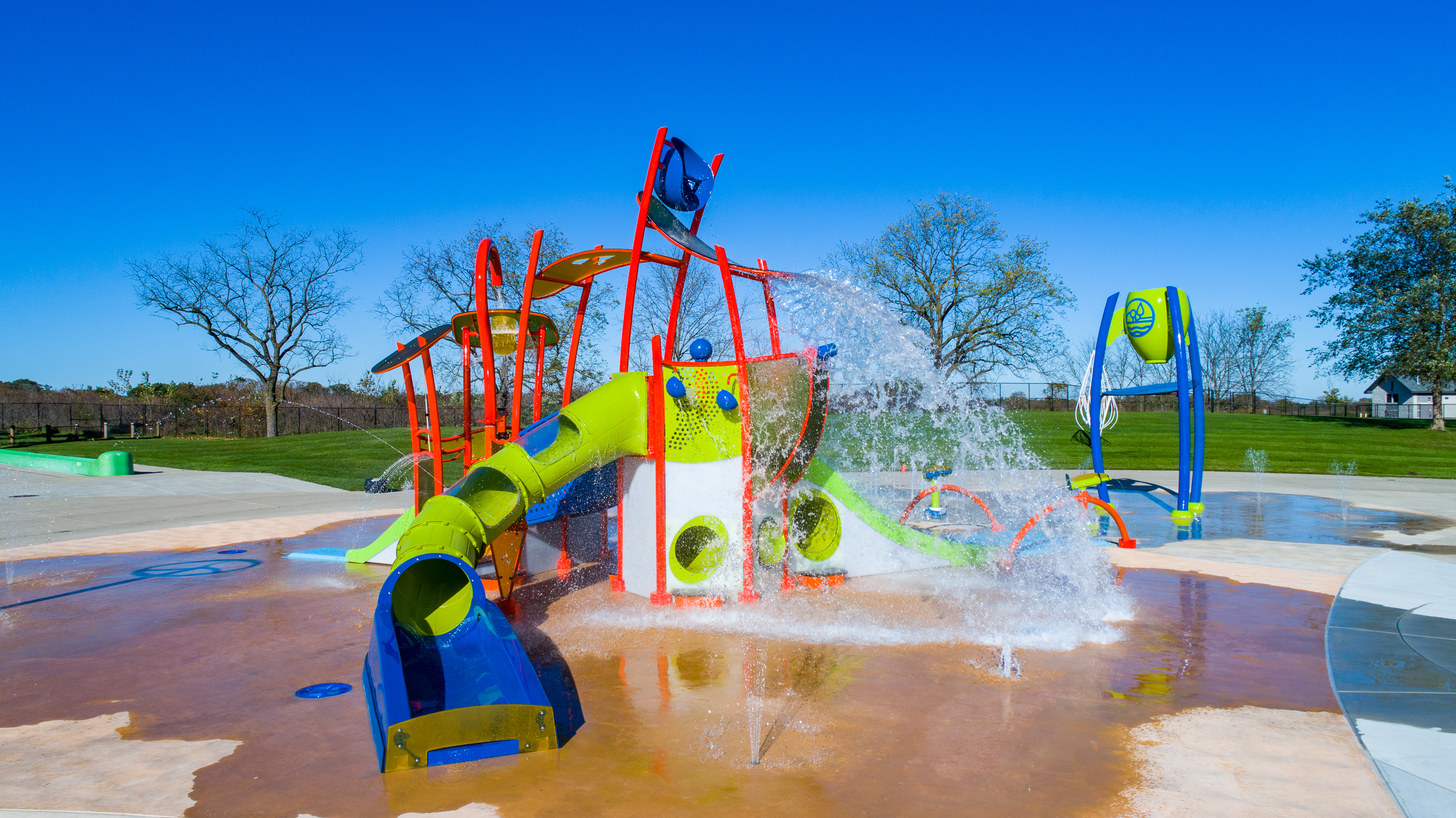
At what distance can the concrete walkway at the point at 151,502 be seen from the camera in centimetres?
1388

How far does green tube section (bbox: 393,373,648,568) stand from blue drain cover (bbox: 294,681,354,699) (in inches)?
36.1

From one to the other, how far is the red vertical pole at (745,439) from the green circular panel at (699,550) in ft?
0.73

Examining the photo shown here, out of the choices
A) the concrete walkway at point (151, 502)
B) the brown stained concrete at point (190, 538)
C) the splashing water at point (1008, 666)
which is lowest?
the splashing water at point (1008, 666)

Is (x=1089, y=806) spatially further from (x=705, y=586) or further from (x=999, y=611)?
(x=705, y=586)

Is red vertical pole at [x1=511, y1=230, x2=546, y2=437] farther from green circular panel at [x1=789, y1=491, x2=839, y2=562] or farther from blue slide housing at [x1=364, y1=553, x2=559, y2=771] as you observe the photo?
green circular panel at [x1=789, y1=491, x2=839, y2=562]

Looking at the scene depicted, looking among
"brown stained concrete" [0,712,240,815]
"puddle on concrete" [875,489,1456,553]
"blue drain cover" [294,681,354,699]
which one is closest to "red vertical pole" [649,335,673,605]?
"blue drain cover" [294,681,354,699]

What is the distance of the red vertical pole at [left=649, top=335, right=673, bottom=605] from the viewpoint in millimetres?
7648

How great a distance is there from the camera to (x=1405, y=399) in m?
75.7

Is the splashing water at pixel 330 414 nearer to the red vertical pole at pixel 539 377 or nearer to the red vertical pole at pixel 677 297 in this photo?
the red vertical pole at pixel 539 377

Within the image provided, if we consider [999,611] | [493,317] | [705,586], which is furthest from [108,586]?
[999,611]

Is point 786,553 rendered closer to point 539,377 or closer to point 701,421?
point 701,421

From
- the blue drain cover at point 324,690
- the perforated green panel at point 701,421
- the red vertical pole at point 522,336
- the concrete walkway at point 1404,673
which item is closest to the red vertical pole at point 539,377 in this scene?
the red vertical pole at point 522,336

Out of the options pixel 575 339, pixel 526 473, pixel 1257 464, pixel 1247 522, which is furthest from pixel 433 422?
pixel 1257 464

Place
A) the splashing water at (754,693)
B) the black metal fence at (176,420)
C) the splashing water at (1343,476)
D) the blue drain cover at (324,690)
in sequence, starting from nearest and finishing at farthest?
the splashing water at (754,693), the blue drain cover at (324,690), the splashing water at (1343,476), the black metal fence at (176,420)
